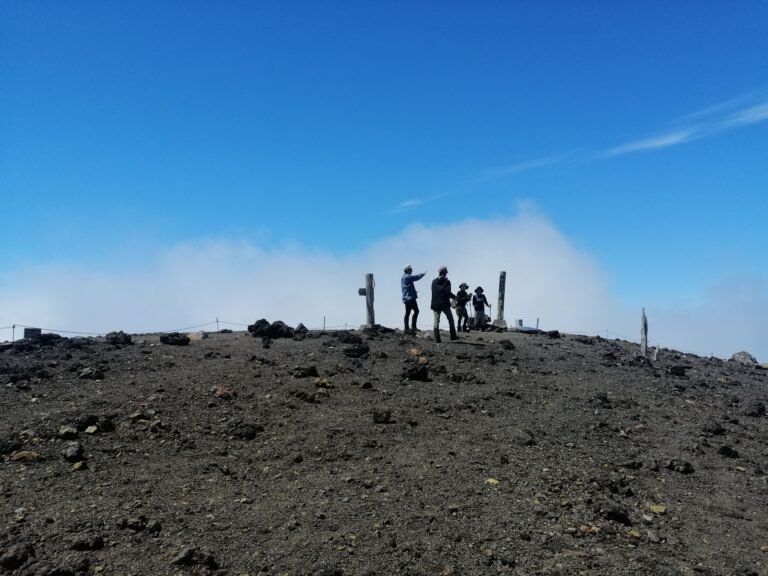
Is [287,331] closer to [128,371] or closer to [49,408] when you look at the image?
[128,371]

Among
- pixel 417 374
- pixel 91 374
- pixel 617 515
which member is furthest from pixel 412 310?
pixel 617 515

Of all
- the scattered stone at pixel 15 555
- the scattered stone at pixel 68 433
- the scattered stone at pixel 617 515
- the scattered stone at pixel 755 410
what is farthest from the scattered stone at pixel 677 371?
the scattered stone at pixel 15 555

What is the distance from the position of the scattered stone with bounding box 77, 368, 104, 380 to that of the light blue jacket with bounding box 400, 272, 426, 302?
9.56m

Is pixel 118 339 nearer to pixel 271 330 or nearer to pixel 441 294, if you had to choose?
pixel 271 330

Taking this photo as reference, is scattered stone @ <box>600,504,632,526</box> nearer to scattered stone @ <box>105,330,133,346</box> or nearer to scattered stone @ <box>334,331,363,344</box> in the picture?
scattered stone @ <box>334,331,363,344</box>

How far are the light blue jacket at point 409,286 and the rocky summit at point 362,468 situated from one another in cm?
395

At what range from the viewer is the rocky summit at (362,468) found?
781cm

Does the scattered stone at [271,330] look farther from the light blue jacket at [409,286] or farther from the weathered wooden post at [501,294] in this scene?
the weathered wooden post at [501,294]

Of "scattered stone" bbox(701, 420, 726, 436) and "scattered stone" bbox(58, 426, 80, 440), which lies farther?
"scattered stone" bbox(701, 420, 726, 436)

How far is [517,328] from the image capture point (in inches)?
1027

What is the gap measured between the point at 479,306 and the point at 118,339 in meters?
12.9

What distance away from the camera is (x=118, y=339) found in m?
18.8

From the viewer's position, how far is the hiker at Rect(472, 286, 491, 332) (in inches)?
997

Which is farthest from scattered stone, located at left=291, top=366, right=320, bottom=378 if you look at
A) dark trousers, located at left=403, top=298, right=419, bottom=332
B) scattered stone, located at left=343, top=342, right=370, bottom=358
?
dark trousers, located at left=403, top=298, right=419, bottom=332
